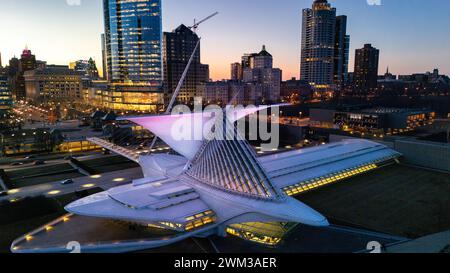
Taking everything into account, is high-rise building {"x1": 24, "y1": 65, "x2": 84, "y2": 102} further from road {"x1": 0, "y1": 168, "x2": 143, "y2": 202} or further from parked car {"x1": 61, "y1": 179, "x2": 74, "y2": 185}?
parked car {"x1": 61, "y1": 179, "x2": 74, "y2": 185}

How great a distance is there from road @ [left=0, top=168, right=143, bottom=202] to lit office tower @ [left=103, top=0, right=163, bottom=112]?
8147 centimetres

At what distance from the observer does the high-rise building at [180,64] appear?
156 m

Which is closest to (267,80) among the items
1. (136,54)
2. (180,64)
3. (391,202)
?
(180,64)

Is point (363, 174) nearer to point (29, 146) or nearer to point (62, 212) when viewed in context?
point (62, 212)

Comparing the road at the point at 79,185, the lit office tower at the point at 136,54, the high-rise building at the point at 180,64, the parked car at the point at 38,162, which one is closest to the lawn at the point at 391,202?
the road at the point at 79,185

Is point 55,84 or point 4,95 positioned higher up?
point 55,84

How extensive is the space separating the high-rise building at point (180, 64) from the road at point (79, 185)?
367 feet

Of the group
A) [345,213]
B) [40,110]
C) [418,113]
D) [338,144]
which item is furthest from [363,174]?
[40,110]

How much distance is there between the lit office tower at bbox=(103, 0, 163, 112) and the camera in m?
124

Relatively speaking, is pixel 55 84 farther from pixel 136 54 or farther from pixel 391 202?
pixel 391 202

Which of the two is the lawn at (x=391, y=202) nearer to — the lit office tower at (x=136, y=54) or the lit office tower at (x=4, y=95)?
the lit office tower at (x=136, y=54)

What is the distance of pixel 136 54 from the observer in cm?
12756

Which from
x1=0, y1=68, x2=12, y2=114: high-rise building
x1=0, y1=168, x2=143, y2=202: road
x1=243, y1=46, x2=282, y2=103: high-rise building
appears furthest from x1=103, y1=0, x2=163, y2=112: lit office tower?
x1=0, y1=168, x2=143, y2=202: road

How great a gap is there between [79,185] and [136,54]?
98815 millimetres
